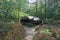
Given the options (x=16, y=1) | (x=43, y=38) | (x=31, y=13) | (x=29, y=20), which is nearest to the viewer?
(x=43, y=38)

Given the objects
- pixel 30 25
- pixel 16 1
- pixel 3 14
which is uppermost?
pixel 16 1

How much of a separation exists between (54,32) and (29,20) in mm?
9741

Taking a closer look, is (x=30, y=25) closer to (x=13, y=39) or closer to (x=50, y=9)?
(x=50, y=9)

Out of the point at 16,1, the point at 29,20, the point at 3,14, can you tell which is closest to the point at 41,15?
the point at 29,20

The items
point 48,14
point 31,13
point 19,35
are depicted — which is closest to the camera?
point 19,35

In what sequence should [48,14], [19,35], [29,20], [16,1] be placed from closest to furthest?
[19,35] → [16,1] → [29,20] → [48,14]

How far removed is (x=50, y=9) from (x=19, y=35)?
1267 cm

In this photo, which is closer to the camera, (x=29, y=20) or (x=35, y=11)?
(x=29, y=20)

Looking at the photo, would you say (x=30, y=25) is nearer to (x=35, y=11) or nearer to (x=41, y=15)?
(x=41, y=15)

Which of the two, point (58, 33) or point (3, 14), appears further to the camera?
point (3, 14)

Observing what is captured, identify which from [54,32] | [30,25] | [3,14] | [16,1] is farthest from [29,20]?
[54,32]

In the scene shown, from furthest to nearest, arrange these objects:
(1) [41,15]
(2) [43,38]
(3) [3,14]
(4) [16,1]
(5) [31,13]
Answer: (5) [31,13] → (1) [41,15] → (4) [16,1] → (3) [3,14] → (2) [43,38]

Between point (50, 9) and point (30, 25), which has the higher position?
point (50, 9)

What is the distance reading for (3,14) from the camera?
14633mm
